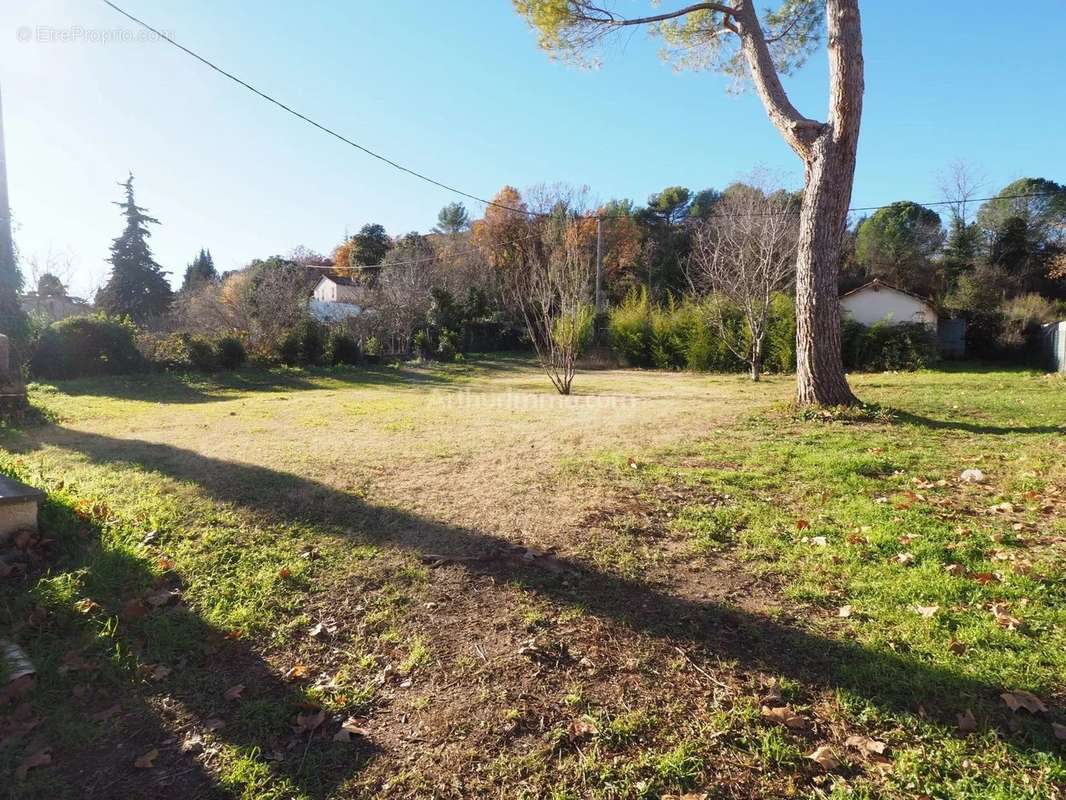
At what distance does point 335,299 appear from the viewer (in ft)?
119

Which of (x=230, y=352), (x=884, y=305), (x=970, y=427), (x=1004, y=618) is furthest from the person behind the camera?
(x=884, y=305)

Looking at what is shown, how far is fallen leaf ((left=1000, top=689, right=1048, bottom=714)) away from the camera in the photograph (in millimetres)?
2016

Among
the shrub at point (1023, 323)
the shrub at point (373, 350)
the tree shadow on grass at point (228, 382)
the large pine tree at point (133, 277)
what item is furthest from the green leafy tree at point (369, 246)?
the shrub at point (1023, 323)

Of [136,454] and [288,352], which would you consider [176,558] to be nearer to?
[136,454]

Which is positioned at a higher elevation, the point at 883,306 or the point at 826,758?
the point at 883,306

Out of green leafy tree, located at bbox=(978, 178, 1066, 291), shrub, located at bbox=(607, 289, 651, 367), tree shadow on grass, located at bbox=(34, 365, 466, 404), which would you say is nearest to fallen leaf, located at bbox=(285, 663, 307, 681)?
tree shadow on grass, located at bbox=(34, 365, 466, 404)

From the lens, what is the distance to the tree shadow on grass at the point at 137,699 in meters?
1.90

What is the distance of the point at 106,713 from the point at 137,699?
105mm

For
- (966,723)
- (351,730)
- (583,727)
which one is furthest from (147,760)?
(966,723)

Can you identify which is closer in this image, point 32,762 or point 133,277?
point 32,762

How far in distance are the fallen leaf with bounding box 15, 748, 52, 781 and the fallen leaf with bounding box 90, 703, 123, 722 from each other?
181 millimetres

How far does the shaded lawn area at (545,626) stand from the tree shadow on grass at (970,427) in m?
1.18

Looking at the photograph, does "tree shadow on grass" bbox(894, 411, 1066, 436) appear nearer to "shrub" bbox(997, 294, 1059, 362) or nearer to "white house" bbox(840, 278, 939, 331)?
"white house" bbox(840, 278, 939, 331)

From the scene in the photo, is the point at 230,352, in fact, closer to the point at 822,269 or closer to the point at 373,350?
the point at 373,350
